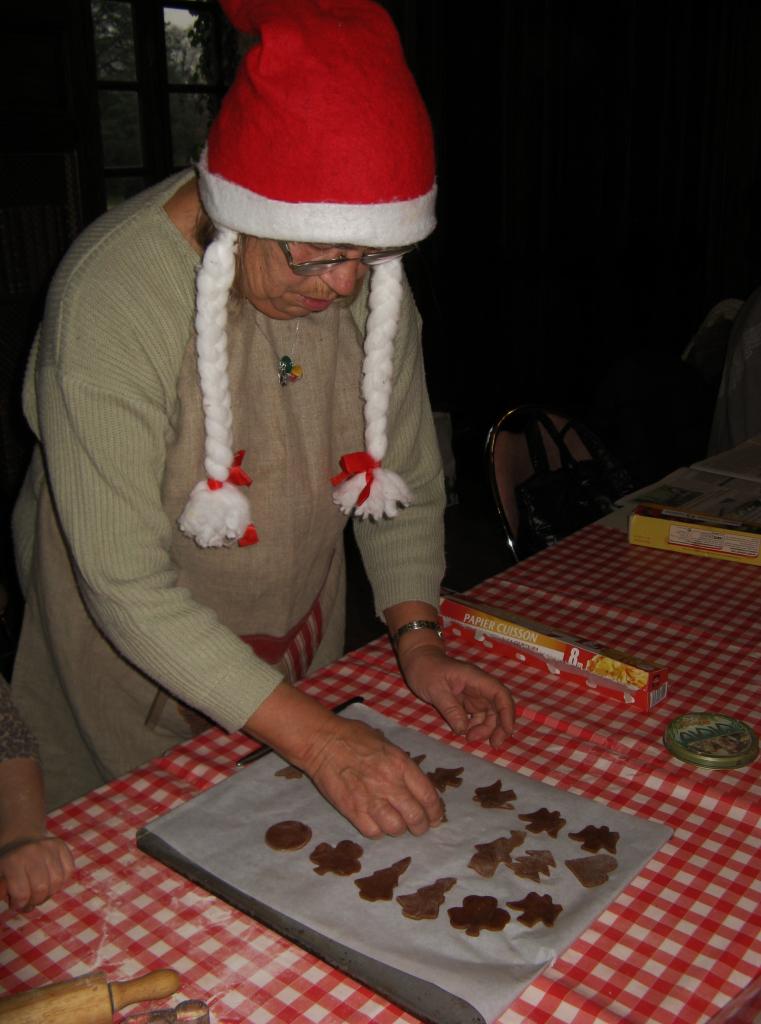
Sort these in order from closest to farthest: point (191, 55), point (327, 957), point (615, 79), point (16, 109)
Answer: point (327, 957), point (16, 109), point (191, 55), point (615, 79)

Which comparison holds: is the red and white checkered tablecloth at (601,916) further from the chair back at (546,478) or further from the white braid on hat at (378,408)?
the chair back at (546,478)

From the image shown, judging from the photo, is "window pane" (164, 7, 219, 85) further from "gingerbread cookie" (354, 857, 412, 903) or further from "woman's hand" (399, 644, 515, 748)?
"gingerbread cookie" (354, 857, 412, 903)

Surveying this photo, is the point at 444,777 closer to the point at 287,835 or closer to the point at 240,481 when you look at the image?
the point at 287,835

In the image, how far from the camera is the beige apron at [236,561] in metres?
1.35

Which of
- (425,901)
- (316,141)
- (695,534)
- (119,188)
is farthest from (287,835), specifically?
(119,188)

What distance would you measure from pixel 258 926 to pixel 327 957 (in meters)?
0.09

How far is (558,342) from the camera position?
566cm

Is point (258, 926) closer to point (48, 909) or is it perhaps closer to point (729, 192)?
point (48, 909)

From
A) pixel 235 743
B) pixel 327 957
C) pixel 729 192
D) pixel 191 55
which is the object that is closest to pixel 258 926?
pixel 327 957

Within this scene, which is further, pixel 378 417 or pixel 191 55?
pixel 191 55

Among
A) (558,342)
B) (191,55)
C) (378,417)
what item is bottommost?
(558,342)

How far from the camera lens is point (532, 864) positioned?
1.06 m

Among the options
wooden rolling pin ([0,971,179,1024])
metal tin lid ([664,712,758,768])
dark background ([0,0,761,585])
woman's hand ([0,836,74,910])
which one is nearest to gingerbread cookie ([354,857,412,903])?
wooden rolling pin ([0,971,179,1024])

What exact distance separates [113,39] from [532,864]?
353cm
